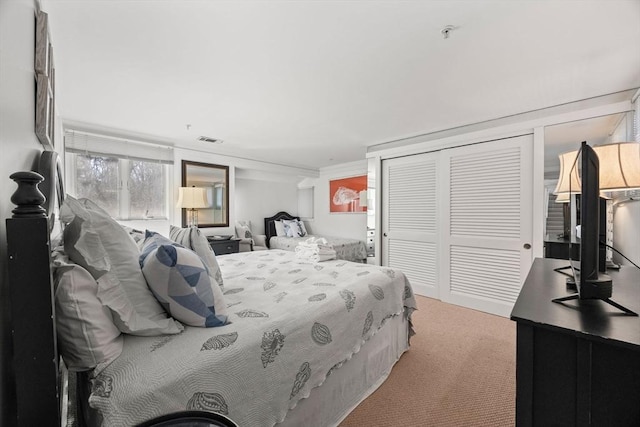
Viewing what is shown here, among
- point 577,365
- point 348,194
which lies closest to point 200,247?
point 577,365

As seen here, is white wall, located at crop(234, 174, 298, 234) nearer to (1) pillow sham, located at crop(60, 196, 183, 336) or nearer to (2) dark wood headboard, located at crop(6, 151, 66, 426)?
(1) pillow sham, located at crop(60, 196, 183, 336)

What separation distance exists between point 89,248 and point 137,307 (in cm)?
29

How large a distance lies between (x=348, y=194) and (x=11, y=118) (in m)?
5.63

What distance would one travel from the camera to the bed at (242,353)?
0.66m

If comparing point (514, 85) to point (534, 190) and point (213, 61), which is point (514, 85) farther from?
point (213, 61)

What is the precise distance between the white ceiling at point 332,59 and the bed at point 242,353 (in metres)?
1.56

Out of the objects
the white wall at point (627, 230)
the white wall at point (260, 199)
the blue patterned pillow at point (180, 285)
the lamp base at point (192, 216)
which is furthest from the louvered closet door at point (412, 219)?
the blue patterned pillow at point (180, 285)

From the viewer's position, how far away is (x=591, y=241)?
103cm

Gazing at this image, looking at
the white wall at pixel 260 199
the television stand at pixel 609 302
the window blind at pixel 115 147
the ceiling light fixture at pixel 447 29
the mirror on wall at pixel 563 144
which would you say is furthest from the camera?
the white wall at pixel 260 199

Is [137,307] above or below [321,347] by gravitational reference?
above

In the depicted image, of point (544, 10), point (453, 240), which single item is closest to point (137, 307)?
point (544, 10)

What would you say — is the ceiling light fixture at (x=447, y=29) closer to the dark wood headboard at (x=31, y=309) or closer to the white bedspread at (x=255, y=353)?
the white bedspread at (x=255, y=353)

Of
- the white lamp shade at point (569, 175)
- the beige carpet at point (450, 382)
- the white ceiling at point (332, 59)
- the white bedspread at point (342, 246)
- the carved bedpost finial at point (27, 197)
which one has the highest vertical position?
the white ceiling at point (332, 59)

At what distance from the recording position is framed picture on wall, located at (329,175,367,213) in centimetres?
597
